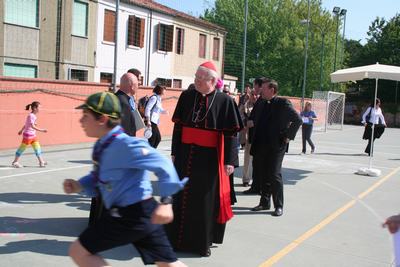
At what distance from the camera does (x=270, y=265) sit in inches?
189

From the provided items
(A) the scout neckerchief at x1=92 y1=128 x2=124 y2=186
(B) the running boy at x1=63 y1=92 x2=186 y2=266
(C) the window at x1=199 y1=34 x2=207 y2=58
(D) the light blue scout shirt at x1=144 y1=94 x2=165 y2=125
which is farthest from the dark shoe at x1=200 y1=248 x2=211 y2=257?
(C) the window at x1=199 y1=34 x2=207 y2=58

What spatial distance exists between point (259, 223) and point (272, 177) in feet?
2.23

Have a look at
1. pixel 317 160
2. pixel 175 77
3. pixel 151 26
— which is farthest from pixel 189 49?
pixel 317 160

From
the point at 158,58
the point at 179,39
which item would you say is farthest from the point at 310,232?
the point at 179,39

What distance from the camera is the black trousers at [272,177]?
263 inches

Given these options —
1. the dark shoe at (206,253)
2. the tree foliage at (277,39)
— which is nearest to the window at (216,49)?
the tree foliage at (277,39)

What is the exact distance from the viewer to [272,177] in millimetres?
6676

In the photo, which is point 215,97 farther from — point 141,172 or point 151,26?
point 151,26

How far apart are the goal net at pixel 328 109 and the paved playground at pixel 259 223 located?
19375 mm

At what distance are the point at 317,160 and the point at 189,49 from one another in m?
20.8

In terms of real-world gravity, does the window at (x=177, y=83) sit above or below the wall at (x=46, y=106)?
above

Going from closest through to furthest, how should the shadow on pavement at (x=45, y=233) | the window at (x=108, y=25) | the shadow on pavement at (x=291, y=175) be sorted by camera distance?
the shadow on pavement at (x=45, y=233) < the shadow on pavement at (x=291, y=175) < the window at (x=108, y=25)

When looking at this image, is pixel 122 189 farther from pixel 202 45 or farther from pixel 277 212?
pixel 202 45

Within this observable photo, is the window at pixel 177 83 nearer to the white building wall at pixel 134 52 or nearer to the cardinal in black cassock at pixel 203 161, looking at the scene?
the white building wall at pixel 134 52
